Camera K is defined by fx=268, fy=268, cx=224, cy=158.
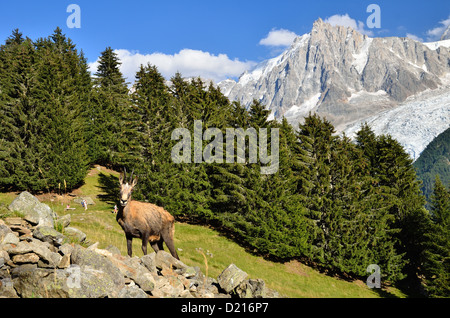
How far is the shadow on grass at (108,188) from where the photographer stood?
37969 millimetres

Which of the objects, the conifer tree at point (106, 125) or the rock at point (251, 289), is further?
the conifer tree at point (106, 125)

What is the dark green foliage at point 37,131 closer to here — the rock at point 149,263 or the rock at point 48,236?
the rock at point 48,236

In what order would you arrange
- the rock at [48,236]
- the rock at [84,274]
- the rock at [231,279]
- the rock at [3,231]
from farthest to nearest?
the rock at [231,279]
the rock at [48,236]
the rock at [3,231]
the rock at [84,274]

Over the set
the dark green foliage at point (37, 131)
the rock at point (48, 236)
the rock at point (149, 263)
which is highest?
the dark green foliage at point (37, 131)

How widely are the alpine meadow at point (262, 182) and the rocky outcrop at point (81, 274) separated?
18.9 meters

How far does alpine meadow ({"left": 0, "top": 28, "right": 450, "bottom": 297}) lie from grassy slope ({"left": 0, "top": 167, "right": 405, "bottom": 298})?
154 centimetres

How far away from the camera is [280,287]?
23516mm

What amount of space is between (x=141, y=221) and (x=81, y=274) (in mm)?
4936

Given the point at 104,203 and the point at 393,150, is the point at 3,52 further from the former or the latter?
the point at 393,150

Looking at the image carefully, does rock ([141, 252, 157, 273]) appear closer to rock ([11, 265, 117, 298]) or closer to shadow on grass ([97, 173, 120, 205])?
rock ([11, 265, 117, 298])

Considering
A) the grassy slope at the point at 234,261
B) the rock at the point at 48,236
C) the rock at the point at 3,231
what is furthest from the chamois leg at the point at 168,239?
the grassy slope at the point at 234,261

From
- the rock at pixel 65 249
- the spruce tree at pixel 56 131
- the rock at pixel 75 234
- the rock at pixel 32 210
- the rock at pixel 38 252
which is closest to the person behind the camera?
the rock at pixel 38 252
